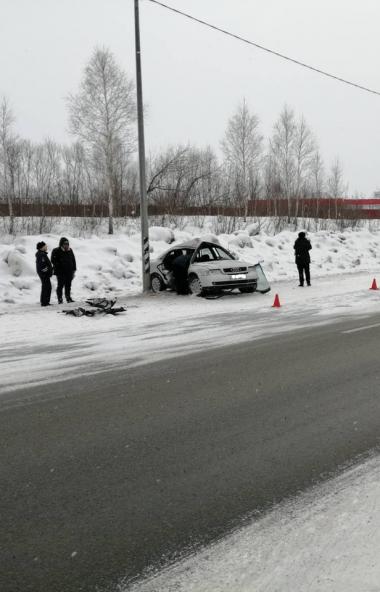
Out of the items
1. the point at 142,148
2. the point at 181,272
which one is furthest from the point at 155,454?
the point at 142,148

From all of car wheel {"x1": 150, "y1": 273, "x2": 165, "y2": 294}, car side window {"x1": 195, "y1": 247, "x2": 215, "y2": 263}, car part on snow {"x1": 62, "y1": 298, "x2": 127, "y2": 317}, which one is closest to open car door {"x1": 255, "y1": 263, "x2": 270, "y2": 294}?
car side window {"x1": 195, "y1": 247, "x2": 215, "y2": 263}

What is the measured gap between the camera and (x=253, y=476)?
148 inches

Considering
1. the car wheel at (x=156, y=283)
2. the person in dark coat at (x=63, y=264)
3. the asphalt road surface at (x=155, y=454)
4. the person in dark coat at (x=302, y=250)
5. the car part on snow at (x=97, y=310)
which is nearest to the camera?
the asphalt road surface at (x=155, y=454)

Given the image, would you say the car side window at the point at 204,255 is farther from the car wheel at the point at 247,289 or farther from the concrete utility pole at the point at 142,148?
the concrete utility pole at the point at 142,148

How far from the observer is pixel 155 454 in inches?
164

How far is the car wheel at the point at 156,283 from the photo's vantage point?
16750mm

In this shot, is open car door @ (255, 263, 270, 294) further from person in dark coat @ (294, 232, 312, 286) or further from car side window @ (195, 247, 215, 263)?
person in dark coat @ (294, 232, 312, 286)

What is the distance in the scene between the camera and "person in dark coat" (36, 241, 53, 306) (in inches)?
563

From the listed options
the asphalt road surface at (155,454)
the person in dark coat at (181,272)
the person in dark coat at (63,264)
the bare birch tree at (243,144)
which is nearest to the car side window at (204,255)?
the person in dark coat at (181,272)

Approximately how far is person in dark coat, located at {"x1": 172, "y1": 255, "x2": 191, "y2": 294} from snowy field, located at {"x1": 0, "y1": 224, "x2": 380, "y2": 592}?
1.10ft

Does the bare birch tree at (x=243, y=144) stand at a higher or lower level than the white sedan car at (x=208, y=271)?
higher

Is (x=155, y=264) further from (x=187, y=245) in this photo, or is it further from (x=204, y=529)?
(x=204, y=529)

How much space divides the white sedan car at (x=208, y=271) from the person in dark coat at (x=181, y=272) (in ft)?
0.22

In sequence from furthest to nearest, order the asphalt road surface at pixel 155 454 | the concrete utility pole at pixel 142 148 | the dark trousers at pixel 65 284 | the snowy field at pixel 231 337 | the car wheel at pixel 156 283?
the car wheel at pixel 156 283 < the concrete utility pole at pixel 142 148 < the dark trousers at pixel 65 284 < the asphalt road surface at pixel 155 454 < the snowy field at pixel 231 337
